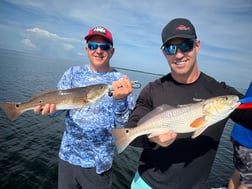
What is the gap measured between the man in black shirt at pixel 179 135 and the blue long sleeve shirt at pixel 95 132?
1.02 meters

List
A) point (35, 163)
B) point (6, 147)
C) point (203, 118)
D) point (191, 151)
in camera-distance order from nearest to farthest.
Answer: point (203, 118) < point (191, 151) < point (35, 163) < point (6, 147)

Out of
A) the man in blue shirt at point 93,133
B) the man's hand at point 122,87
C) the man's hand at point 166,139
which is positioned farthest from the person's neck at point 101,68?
the man's hand at point 166,139

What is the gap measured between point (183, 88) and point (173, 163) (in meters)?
1.45

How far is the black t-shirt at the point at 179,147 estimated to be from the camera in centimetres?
387

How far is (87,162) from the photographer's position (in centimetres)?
534

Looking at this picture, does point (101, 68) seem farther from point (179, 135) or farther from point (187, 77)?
point (179, 135)

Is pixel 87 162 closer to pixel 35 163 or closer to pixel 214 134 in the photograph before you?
pixel 214 134

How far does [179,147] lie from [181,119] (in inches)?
21.9

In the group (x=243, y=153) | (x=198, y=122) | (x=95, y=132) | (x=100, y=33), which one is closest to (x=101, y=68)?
(x=100, y=33)

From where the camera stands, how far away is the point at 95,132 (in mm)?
5367

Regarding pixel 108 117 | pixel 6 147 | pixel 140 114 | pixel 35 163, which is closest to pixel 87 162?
pixel 108 117

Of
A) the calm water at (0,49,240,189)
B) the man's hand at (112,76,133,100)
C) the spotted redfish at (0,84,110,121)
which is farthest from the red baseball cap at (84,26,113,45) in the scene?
the calm water at (0,49,240,189)

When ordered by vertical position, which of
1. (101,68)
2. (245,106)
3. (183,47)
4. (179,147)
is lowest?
(179,147)

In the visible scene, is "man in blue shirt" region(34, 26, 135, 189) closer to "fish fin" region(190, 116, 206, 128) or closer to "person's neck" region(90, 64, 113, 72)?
"person's neck" region(90, 64, 113, 72)
